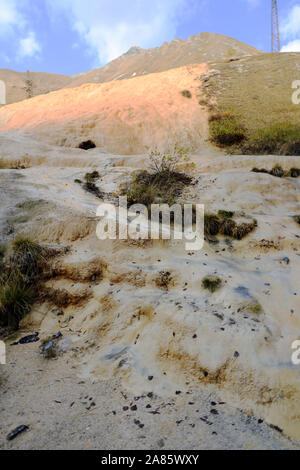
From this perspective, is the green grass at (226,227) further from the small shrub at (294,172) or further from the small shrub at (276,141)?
the small shrub at (276,141)

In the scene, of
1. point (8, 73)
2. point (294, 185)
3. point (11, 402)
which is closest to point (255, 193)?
point (294, 185)

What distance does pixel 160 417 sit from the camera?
1.91 metres

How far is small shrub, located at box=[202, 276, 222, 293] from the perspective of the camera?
298cm

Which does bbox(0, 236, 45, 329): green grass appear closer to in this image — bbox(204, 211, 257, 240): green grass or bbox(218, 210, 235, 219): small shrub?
bbox(204, 211, 257, 240): green grass

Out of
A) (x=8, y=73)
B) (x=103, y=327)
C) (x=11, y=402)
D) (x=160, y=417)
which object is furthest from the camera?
Answer: (x=8, y=73)

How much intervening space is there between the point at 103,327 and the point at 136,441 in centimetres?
119

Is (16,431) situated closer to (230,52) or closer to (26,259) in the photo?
(26,259)

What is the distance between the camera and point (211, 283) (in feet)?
9.91

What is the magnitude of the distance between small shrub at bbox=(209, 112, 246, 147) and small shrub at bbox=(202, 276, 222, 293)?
8.41 m

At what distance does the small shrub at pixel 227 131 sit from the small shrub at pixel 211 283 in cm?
841

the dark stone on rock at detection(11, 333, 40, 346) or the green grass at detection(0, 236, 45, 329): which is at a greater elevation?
the green grass at detection(0, 236, 45, 329)

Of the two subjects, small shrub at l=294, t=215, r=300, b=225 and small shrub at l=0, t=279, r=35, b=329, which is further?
small shrub at l=294, t=215, r=300, b=225

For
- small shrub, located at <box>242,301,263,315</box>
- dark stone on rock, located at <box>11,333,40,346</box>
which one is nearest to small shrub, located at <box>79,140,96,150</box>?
dark stone on rock, located at <box>11,333,40,346</box>

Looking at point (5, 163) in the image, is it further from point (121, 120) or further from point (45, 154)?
point (121, 120)
